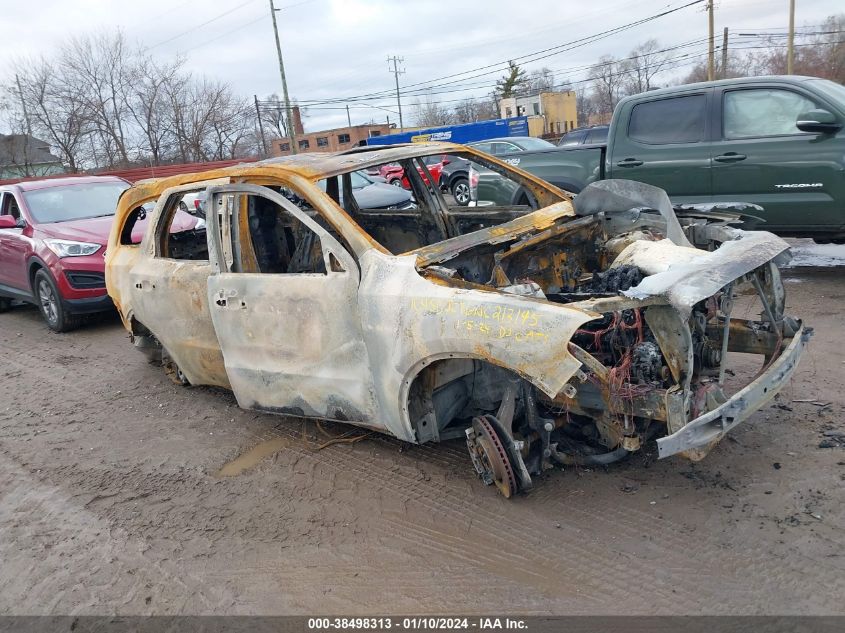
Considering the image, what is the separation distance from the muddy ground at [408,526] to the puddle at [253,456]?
15 millimetres

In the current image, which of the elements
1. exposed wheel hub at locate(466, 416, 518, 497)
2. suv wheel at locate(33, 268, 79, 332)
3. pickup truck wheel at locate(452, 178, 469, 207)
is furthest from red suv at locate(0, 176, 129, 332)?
pickup truck wheel at locate(452, 178, 469, 207)

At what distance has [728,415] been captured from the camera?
2873mm

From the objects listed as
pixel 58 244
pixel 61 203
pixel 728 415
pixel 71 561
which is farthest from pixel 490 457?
pixel 61 203

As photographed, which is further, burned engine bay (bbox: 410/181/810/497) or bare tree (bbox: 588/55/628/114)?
bare tree (bbox: 588/55/628/114)

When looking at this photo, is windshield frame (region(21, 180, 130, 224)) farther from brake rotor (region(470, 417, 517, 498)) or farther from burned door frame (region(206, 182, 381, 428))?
brake rotor (region(470, 417, 517, 498))

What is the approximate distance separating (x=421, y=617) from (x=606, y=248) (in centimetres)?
262

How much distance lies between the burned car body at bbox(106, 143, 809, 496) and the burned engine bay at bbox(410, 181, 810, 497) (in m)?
0.01

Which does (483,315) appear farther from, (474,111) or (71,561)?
(474,111)

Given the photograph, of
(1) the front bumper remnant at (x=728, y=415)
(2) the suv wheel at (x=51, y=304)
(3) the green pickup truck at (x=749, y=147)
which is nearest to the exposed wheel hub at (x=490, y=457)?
(1) the front bumper remnant at (x=728, y=415)

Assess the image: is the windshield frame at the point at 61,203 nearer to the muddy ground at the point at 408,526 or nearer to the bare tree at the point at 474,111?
the muddy ground at the point at 408,526

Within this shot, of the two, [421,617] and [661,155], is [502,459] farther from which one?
[661,155]

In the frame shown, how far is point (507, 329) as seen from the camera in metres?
2.96

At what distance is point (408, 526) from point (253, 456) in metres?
1.41

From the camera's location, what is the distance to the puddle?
416 centimetres
